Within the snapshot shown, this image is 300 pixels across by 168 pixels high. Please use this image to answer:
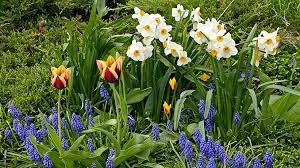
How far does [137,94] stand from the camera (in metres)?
3.49

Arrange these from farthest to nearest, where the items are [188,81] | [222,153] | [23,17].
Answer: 1. [23,17]
2. [188,81]
3. [222,153]

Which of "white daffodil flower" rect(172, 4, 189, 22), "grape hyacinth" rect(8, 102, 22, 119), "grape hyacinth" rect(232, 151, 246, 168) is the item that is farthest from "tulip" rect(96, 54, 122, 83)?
"white daffodil flower" rect(172, 4, 189, 22)

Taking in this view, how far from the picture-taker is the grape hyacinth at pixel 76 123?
3104 millimetres

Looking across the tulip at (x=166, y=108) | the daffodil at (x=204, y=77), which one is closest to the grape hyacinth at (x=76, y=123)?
the tulip at (x=166, y=108)

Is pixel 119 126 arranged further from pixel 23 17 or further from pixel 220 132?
pixel 23 17

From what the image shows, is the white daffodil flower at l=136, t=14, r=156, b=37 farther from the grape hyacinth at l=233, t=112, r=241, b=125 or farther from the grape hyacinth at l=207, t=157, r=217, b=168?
the grape hyacinth at l=207, t=157, r=217, b=168

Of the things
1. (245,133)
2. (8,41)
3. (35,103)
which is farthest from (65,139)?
(8,41)

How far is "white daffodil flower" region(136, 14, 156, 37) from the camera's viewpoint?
10.9 feet

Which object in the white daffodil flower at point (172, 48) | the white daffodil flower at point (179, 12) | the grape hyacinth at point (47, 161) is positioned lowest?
the grape hyacinth at point (47, 161)

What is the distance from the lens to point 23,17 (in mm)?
5051

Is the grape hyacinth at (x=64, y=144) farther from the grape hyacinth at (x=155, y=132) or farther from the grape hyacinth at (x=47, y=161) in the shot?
the grape hyacinth at (x=155, y=132)

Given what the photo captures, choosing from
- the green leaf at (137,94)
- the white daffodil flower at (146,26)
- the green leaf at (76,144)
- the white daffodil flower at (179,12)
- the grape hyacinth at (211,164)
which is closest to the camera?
the grape hyacinth at (211,164)

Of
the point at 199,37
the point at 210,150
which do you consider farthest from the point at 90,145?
the point at 199,37

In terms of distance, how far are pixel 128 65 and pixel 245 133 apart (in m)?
0.86
